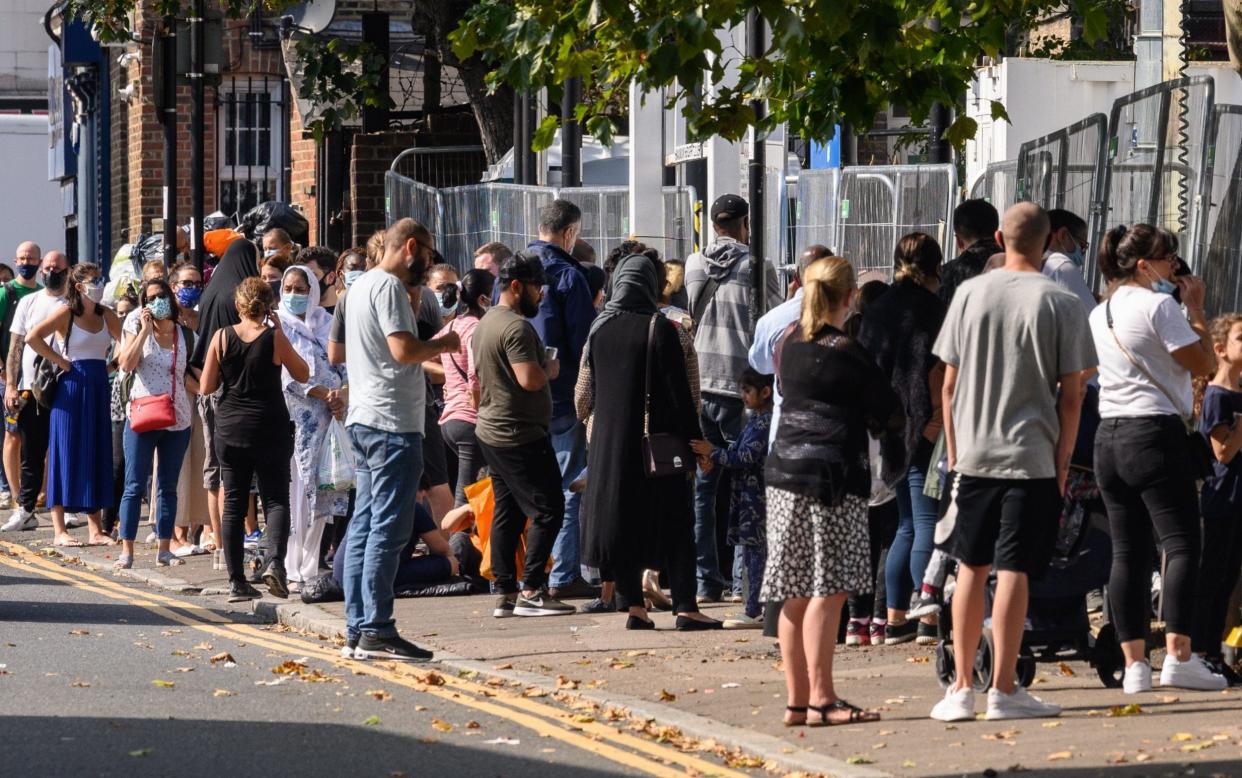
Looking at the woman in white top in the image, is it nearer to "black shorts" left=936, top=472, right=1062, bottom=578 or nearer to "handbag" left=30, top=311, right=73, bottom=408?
"black shorts" left=936, top=472, right=1062, bottom=578

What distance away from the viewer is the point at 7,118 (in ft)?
134

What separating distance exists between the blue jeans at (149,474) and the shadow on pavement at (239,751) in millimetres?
5625

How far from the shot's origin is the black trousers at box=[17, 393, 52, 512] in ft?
55.7

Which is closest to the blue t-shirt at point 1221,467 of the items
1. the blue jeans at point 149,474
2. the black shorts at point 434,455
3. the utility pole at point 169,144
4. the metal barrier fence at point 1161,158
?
the metal barrier fence at point 1161,158

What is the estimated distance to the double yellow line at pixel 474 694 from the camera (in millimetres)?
7941

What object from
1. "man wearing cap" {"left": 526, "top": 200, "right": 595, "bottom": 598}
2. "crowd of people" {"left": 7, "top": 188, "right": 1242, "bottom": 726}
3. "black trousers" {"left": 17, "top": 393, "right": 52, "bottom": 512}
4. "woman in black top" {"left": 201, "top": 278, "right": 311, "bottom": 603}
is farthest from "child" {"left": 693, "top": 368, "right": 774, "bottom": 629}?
Result: "black trousers" {"left": 17, "top": 393, "right": 52, "bottom": 512}

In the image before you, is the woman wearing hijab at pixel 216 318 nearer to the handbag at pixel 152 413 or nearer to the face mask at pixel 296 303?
the handbag at pixel 152 413

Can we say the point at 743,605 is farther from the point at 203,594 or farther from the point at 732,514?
the point at 203,594

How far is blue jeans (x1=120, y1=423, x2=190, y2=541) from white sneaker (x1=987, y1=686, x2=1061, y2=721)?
24.4ft

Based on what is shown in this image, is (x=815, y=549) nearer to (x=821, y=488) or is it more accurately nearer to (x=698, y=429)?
(x=821, y=488)

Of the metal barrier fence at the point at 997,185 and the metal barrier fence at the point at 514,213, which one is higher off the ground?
the metal barrier fence at the point at 997,185

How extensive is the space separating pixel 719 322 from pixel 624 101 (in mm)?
16186

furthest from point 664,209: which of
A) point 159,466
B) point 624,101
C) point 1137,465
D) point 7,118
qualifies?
point 7,118

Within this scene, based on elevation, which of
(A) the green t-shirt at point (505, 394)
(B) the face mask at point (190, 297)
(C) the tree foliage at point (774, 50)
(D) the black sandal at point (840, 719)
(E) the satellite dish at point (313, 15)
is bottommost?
(D) the black sandal at point (840, 719)
